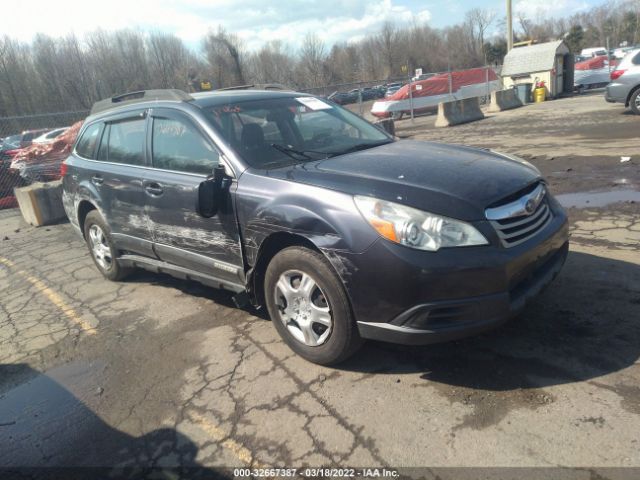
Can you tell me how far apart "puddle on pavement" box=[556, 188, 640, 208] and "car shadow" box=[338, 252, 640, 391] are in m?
2.65

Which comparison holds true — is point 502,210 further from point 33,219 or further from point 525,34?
point 525,34

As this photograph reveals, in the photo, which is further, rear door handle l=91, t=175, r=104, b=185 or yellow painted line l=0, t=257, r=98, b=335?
rear door handle l=91, t=175, r=104, b=185

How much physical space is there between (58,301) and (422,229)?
4363mm

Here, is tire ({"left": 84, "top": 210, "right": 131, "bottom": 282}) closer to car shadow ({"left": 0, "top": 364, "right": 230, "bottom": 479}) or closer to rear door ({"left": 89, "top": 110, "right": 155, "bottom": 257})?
rear door ({"left": 89, "top": 110, "right": 155, "bottom": 257})

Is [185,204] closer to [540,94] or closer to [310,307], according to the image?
[310,307]

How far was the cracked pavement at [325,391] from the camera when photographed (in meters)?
2.50

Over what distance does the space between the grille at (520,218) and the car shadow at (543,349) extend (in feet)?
1.73

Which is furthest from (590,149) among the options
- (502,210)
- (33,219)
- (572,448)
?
(33,219)

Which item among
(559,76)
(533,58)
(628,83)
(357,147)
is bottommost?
(559,76)

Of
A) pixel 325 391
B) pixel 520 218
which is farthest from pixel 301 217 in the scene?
pixel 520 218

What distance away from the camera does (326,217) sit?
293 cm

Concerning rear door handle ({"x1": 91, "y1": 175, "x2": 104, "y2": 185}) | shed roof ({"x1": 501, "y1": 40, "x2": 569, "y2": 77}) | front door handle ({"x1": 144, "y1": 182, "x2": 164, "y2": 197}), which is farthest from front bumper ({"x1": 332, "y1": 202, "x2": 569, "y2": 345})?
shed roof ({"x1": 501, "y1": 40, "x2": 569, "y2": 77})

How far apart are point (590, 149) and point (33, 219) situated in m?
11.2

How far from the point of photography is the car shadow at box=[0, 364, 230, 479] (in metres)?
2.63
